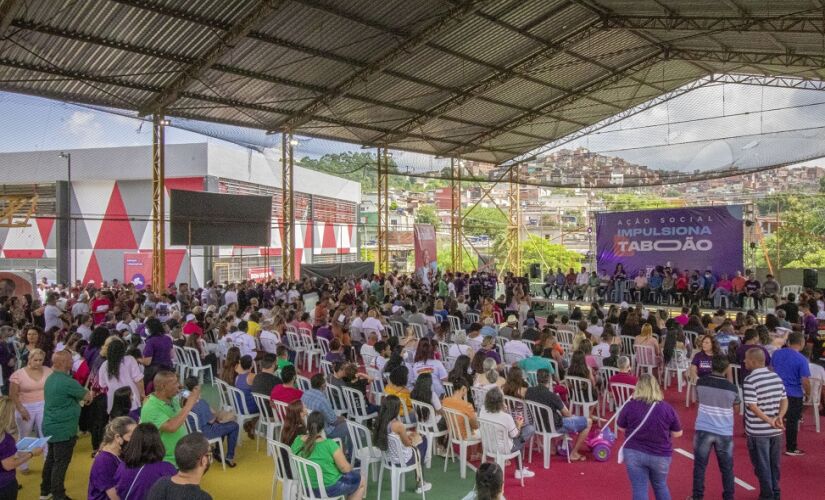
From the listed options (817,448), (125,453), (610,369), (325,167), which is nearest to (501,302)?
(610,369)

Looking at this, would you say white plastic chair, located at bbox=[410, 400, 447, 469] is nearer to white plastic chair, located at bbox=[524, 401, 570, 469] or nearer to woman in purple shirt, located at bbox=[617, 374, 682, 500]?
white plastic chair, located at bbox=[524, 401, 570, 469]

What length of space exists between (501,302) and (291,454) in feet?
37.4

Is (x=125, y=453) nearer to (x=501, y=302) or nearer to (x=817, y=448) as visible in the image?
(x=817, y=448)

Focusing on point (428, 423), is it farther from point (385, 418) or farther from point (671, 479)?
point (671, 479)

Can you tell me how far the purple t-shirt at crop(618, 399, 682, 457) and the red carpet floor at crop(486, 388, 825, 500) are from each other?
3.82 feet

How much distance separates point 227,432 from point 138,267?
1688 cm

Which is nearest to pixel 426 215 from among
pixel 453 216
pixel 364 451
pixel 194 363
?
pixel 453 216

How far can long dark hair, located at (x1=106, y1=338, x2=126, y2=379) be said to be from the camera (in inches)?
211

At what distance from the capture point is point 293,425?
13.5 feet

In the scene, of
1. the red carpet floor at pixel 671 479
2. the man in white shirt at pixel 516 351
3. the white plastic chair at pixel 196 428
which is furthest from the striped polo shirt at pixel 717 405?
the white plastic chair at pixel 196 428

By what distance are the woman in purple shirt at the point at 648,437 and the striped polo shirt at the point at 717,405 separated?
0.53 metres

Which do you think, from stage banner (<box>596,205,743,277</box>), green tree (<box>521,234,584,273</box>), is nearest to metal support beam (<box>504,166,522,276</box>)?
stage banner (<box>596,205,743,277</box>)

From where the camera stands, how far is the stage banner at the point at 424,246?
833 inches

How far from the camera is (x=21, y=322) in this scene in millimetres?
10438
